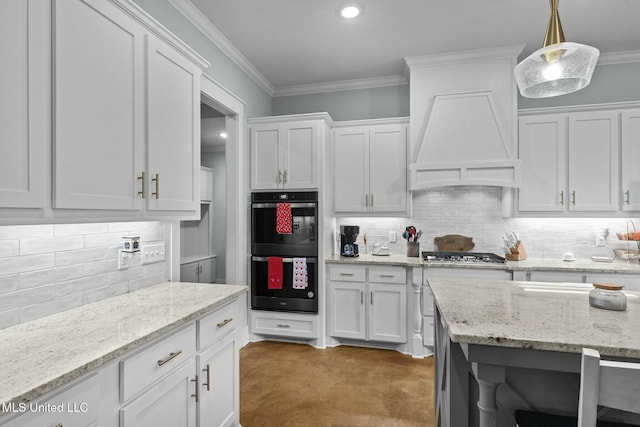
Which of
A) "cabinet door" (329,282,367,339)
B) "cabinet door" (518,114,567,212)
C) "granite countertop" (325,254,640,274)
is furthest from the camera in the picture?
"cabinet door" (329,282,367,339)

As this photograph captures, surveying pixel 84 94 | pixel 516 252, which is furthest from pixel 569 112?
pixel 84 94

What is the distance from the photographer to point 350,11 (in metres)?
2.58

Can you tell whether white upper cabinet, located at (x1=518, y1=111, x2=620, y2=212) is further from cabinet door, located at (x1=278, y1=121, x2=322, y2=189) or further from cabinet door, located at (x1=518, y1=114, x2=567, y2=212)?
cabinet door, located at (x1=278, y1=121, x2=322, y2=189)

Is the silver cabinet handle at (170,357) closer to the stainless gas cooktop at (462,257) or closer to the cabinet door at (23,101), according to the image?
the cabinet door at (23,101)

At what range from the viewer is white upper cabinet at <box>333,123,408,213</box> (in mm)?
3510

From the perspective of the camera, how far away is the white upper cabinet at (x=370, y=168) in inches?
138

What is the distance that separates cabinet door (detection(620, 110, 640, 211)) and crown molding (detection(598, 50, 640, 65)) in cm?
66

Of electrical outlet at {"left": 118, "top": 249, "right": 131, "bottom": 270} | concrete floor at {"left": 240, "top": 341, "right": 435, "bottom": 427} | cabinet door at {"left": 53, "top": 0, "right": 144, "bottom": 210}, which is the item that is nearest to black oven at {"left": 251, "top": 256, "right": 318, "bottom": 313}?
concrete floor at {"left": 240, "top": 341, "right": 435, "bottom": 427}

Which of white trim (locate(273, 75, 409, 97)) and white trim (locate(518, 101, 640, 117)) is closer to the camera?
white trim (locate(518, 101, 640, 117))

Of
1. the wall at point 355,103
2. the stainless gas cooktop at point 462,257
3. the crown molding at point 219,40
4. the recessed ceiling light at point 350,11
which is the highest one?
the recessed ceiling light at point 350,11

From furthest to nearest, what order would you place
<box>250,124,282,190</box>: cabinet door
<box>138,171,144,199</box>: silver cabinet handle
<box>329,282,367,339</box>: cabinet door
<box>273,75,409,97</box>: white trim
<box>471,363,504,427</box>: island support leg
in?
<box>273,75,409,97</box>: white trim, <box>250,124,282,190</box>: cabinet door, <box>329,282,367,339</box>: cabinet door, <box>138,171,144,199</box>: silver cabinet handle, <box>471,363,504,427</box>: island support leg

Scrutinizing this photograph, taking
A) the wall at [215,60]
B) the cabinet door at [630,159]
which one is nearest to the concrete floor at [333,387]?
the cabinet door at [630,159]

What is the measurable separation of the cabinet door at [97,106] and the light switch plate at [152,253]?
0.54 metres

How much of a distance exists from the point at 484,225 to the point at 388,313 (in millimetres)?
1427
